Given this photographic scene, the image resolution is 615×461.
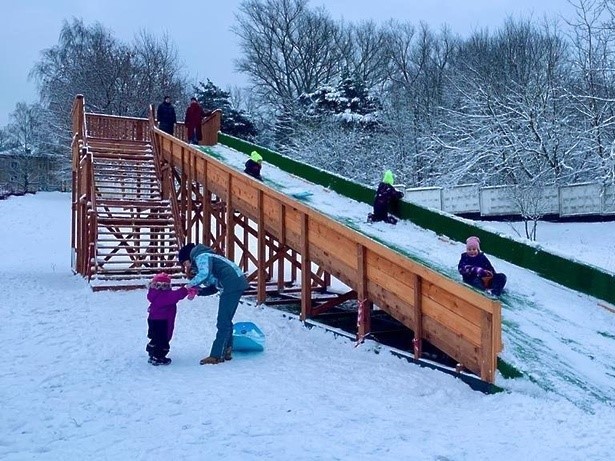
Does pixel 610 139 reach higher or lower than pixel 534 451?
higher

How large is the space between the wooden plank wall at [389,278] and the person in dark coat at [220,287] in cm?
165

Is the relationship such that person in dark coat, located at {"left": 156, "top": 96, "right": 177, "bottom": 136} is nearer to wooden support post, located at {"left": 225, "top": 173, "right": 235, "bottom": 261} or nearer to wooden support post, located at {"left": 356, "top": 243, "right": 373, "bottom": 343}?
wooden support post, located at {"left": 225, "top": 173, "right": 235, "bottom": 261}

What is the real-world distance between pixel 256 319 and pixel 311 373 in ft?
10.3

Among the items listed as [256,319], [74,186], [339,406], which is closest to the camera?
[339,406]

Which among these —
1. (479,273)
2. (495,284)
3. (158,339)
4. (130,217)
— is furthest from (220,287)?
(130,217)

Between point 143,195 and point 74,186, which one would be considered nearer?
point 143,195

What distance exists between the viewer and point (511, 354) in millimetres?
6508

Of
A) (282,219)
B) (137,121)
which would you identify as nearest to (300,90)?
(137,121)

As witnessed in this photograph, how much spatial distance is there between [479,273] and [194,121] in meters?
12.4

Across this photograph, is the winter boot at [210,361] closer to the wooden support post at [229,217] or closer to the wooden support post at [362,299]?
the wooden support post at [362,299]

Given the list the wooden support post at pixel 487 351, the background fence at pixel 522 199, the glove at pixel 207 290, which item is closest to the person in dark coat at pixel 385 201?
the glove at pixel 207 290

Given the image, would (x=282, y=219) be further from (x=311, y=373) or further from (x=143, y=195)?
(x=143, y=195)

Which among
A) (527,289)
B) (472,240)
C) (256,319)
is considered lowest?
(256,319)

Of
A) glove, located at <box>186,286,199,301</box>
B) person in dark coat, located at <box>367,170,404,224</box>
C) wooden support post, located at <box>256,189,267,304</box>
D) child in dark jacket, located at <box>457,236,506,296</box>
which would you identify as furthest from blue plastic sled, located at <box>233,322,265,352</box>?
person in dark coat, located at <box>367,170,404,224</box>
